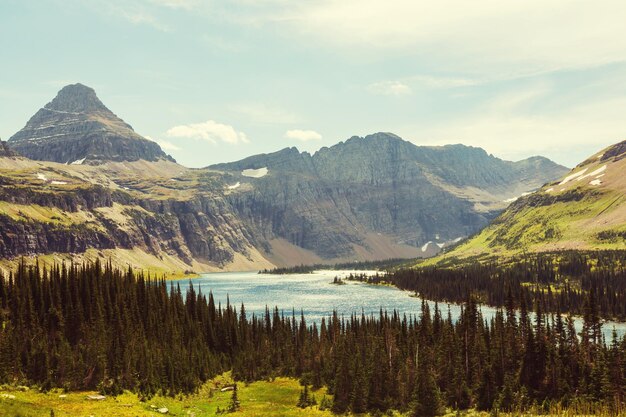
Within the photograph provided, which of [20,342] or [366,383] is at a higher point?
[20,342]

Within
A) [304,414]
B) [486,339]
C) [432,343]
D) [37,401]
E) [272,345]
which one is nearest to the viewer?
[37,401]

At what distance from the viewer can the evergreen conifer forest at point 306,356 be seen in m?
80.8

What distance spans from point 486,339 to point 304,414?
2065 inches

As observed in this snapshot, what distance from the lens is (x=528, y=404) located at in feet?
271

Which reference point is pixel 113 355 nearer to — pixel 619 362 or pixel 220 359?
pixel 220 359

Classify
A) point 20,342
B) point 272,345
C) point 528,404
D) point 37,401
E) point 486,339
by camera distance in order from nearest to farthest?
point 37,401 → point 528,404 → point 20,342 → point 486,339 → point 272,345

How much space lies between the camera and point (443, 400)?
86.4 metres

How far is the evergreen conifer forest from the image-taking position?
3179 inches

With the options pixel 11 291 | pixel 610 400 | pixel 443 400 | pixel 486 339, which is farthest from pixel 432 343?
pixel 11 291

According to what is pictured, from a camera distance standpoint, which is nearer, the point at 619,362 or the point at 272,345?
the point at 619,362

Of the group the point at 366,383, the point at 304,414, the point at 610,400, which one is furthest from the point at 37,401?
the point at 610,400

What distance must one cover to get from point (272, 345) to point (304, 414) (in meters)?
55.6

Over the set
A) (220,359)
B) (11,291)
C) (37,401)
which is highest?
(11,291)

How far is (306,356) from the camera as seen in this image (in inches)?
4653
